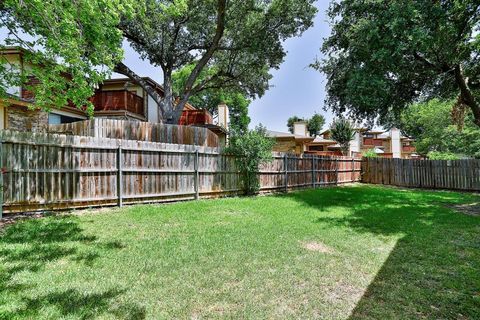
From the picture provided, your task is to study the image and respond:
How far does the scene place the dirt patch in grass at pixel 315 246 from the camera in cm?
479

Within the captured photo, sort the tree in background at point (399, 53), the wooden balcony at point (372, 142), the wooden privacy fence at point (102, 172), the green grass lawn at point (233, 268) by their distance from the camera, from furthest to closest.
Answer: the wooden balcony at point (372, 142)
the tree in background at point (399, 53)
the wooden privacy fence at point (102, 172)
the green grass lawn at point (233, 268)

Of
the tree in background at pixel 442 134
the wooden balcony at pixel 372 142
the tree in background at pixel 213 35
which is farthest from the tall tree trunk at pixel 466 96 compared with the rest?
the wooden balcony at pixel 372 142

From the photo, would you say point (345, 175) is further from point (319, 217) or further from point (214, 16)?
point (214, 16)

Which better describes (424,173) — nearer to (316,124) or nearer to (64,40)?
(64,40)

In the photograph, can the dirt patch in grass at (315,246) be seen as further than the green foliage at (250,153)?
No

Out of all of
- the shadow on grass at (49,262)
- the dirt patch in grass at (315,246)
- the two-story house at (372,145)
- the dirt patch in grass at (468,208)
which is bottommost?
the dirt patch in grass at (468,208)

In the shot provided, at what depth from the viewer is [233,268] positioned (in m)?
3.88

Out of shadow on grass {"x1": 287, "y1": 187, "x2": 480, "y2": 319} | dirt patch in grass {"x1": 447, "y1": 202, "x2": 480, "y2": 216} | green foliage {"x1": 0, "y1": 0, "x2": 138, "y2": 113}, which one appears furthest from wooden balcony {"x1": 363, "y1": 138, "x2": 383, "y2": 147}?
green foliage {"x1": 0, "y1": 0, "x2": 138, "y2": 113}

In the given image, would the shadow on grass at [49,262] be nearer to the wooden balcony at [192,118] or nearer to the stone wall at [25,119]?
the stone wall at [25,119]

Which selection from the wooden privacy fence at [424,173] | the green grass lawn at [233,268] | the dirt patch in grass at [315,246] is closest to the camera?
the green grass lawn at [233,268]

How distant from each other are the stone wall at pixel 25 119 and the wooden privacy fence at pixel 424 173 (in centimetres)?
1931

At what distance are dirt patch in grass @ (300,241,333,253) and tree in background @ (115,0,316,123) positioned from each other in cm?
1171

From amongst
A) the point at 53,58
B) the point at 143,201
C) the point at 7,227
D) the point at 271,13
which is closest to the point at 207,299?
the point at 7,227

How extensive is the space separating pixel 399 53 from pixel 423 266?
7928 mm
